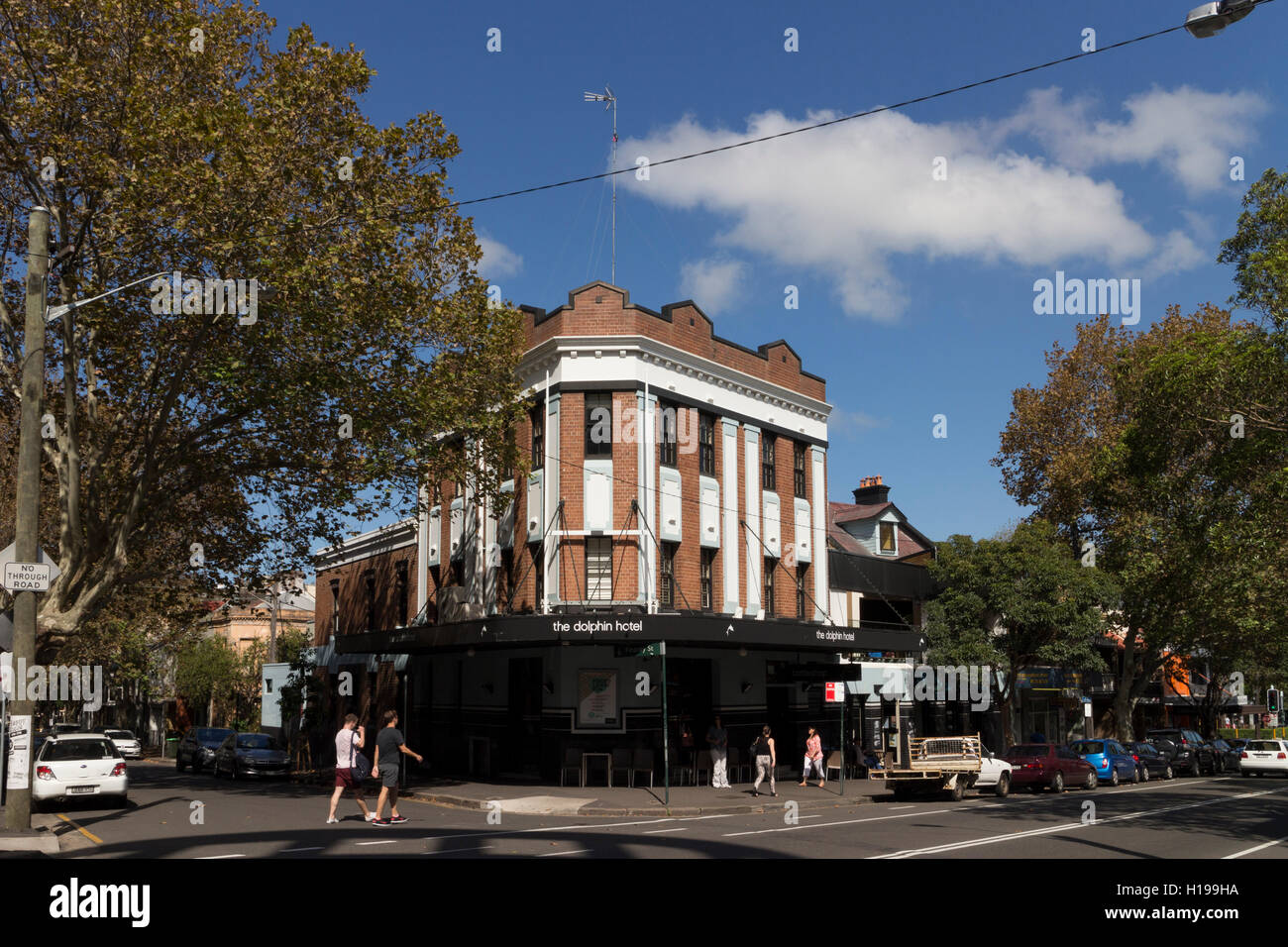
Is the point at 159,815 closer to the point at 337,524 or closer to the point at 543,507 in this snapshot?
the point at 337,524

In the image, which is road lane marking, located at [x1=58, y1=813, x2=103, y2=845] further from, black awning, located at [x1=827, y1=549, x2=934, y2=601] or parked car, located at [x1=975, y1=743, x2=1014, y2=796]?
black awning, located at [x1=827, y1=549, x2=934, y2=601]

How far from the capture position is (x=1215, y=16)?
38.1ft

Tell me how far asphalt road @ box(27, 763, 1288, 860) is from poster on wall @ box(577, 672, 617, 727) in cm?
449

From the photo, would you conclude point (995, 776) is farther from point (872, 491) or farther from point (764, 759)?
point (872, 491)

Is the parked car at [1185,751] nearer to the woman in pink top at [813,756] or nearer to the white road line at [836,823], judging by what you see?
the woman in pink top at [813,756]

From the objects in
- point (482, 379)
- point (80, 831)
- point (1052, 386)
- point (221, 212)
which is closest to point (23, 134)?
point (221, 212)

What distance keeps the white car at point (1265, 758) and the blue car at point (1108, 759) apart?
8002 millimetres

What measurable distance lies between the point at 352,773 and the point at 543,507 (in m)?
10.8

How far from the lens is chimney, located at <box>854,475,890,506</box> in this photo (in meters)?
41.3

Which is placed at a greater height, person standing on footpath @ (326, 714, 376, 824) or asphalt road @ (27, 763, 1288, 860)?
person standing on footpath @ (326, 714, 376, 824)

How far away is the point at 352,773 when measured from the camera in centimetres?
1755

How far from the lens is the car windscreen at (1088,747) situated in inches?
1269

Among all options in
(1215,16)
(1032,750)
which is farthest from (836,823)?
(1215,16)

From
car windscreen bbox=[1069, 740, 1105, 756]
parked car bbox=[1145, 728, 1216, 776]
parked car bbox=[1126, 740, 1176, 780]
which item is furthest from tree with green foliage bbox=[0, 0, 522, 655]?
parked car bbox=[1145, 728, 1216, 776]
